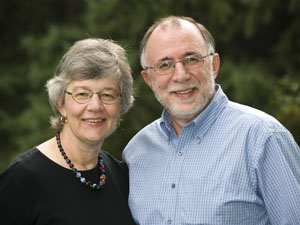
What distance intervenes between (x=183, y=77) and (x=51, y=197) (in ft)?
3.36

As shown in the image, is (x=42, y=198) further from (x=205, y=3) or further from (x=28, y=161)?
(x=205, y=3)

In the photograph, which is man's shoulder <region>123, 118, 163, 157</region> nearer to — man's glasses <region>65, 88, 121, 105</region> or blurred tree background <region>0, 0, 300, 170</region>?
man's glasses <region>65, 88, 121, 105</region>

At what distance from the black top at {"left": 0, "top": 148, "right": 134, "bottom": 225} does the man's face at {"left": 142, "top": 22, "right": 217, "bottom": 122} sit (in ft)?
2.17

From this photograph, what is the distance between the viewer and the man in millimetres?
2299

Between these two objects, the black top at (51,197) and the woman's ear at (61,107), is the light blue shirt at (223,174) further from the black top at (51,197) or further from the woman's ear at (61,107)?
the woman's ear at (61,107)

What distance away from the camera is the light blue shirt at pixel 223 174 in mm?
2281

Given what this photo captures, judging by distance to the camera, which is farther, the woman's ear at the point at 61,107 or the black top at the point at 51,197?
the woman's ear at the point at 61,107

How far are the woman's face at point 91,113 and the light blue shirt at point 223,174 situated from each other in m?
0.39

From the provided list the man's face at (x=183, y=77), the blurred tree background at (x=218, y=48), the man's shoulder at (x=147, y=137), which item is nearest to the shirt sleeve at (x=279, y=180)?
the man's face at (x=183, y=77)

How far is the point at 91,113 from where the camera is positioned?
254cm

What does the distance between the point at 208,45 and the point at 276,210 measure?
1080 millimetres

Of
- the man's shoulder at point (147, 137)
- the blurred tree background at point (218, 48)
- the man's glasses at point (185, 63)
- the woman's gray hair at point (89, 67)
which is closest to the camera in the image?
the woman's gray hair at point (89, 67)

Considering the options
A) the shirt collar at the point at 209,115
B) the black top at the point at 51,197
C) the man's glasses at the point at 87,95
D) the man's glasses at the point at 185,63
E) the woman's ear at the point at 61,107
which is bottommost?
the black top at the point at 51,197

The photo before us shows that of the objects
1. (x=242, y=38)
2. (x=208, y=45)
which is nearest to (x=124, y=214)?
(x=208, y=45)
